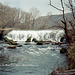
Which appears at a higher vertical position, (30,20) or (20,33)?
(30,20)

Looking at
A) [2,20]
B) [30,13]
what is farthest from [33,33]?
[30,13]

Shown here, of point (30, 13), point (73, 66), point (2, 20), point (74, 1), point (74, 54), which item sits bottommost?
point (73, 66)

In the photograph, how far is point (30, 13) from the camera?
224 ft

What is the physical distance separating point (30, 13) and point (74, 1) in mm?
59302

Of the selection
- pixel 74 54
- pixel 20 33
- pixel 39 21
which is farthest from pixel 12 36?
pixel 39 21

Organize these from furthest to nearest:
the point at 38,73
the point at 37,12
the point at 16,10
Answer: the point at 16,10
the point at 37,12
the point at 38,73

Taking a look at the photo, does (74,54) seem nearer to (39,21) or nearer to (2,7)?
(2,7)

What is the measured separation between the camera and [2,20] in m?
56.6

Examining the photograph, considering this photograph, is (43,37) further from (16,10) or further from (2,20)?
(16,10)

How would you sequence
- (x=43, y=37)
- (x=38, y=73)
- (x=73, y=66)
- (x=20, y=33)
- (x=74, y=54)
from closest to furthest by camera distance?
(x=73, y=66), (x=74, y=54), (x=38, y=73), (x=43, y=37), (x=20, y=33)

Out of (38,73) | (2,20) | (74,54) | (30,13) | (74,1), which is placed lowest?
(38,73)

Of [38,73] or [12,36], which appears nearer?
[38,73]

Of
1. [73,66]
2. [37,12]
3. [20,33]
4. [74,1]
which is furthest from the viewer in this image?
[37,12]

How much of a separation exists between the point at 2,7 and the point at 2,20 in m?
8.04
